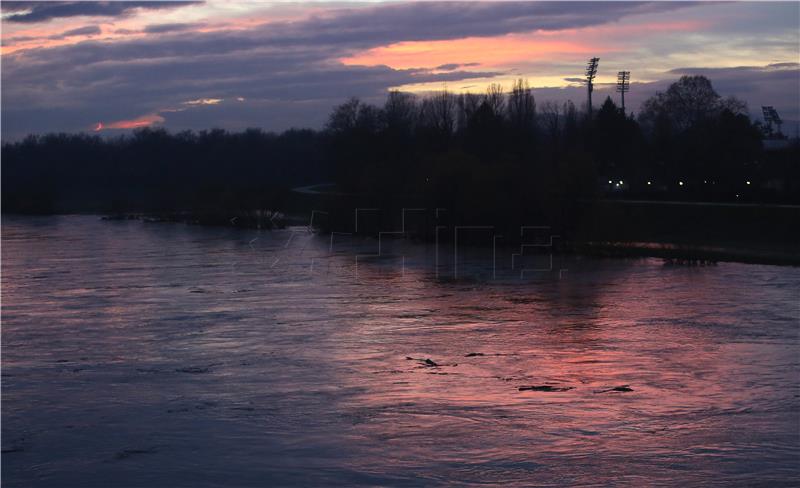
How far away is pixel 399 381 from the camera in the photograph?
37.6ft

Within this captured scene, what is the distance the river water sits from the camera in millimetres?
8398

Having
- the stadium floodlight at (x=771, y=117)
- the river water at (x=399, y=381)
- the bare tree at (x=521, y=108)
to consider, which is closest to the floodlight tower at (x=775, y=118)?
the stadium floodlight at (x=771, y=117)

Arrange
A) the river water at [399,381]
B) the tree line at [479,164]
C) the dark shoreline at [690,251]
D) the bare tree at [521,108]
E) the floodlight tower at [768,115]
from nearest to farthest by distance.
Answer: the river water at [399,381] < the dark shoreline at [690,251] < the tree line at [479,164] < the bare tree at [521,108] < the floodlight tower at [768,115]

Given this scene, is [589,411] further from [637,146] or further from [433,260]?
[637,146]

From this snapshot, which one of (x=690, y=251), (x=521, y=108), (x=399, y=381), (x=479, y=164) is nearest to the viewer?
(x=399, y=381)

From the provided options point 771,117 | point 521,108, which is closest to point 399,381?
point 521,108

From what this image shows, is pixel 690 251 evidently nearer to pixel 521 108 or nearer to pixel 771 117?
pixel 521 108

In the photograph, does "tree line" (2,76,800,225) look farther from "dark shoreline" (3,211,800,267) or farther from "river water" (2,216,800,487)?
"river water" (2,216,800,487)

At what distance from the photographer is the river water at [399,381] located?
8.40 meters

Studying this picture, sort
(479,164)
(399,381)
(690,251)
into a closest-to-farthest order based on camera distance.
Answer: (399,381)
(690,251)
(479,164)

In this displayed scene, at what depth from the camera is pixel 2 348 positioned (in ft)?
44.9

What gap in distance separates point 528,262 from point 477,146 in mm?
21370

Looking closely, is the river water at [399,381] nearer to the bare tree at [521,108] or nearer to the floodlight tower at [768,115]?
the bare tree at [521,108]

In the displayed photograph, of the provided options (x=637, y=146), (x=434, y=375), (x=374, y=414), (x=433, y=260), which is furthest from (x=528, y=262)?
(x=637, y=146)
